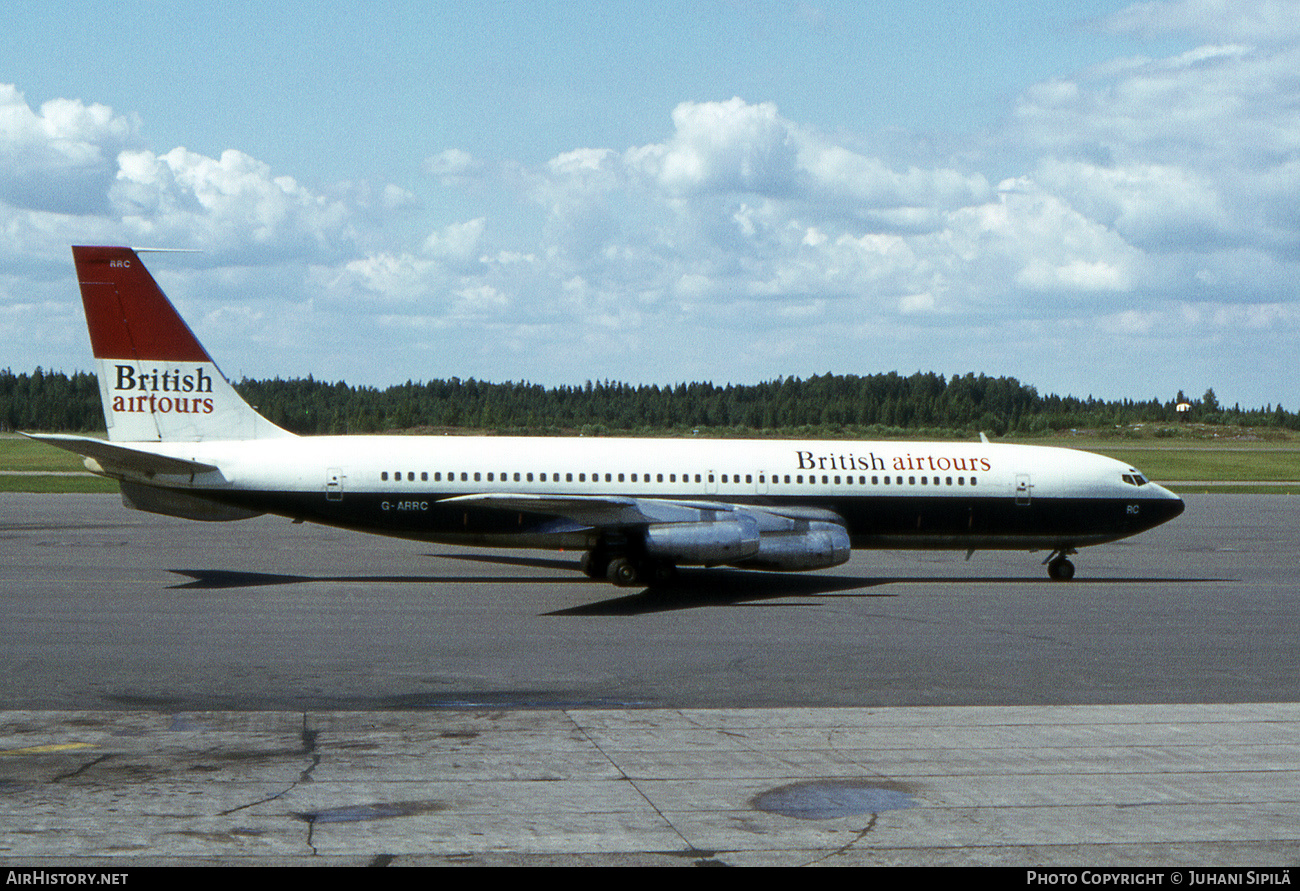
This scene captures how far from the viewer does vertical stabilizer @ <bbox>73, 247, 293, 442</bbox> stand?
30.3 m

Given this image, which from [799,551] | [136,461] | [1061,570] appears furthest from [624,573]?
[1061,570]

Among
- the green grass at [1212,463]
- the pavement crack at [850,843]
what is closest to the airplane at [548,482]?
the pavement crack at [850,843]

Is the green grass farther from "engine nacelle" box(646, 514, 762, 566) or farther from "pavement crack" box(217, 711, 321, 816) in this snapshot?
"pavement crack" box(217, 711, 321, 816)

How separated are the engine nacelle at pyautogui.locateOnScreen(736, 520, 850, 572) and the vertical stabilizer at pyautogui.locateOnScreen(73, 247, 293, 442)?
44.2ft

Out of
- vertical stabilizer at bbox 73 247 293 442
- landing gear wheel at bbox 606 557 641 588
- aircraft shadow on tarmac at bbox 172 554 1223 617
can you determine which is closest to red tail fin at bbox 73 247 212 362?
vertical stabilizer at bbox 73 247 293 442

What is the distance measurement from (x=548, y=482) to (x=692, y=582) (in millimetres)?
4637

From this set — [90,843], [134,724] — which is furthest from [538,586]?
[90,843]

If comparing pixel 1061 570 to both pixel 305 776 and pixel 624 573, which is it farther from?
pixel 305 776

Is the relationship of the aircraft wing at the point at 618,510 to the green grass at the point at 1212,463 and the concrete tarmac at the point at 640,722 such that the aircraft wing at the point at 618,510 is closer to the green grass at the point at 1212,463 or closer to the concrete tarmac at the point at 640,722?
the concrete tarmac at the point at 640,722

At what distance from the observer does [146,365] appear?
30844mm

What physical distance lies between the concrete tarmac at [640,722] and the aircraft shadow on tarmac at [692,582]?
0.81ft

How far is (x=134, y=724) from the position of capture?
14711 mm
